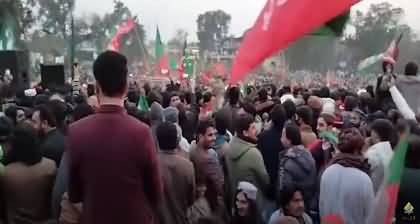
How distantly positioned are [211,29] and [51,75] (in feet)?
111

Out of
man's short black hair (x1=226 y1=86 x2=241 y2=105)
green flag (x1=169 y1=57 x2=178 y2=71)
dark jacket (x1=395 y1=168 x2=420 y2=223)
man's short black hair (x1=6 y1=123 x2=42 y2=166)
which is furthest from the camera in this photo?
green flag (x1=169 y1=57 x2=178 y2=71)

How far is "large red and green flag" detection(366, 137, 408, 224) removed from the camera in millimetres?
3008

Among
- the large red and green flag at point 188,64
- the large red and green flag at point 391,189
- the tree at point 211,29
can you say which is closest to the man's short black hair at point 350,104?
the large red and green flag at point 391,189

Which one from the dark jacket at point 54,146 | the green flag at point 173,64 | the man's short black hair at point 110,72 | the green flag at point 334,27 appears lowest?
the green flag at point 173,64

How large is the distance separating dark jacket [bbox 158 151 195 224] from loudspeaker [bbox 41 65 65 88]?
418 inches

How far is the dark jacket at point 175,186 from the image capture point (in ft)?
17.6

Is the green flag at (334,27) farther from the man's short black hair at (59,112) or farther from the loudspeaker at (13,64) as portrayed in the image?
the loudspeaker at (13,64)

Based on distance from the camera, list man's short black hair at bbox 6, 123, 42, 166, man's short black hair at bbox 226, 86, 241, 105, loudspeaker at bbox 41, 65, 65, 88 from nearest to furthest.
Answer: man's short black hair at bbox 6, 123, 42, 166 < man's short black hair at bbox 226, 86, 241, 105 < loudspeaker at bbox 41, 65, 65, 88

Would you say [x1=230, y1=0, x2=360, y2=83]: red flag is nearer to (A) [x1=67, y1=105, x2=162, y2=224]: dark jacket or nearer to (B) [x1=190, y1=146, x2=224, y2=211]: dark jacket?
(A) [x1=67, y1=105, x2=162, y2=224]: dark jacket

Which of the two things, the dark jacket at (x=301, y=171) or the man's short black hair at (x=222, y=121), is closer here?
the dark jacket at (x=301, y=171)

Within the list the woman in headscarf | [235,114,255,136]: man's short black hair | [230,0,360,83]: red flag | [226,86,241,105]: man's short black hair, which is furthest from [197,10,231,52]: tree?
[230,0,360,83]: red flag

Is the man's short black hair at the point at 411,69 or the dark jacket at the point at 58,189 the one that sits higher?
the man's short black hair at the point at 411,69

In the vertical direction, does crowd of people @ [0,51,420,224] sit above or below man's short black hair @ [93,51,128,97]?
below

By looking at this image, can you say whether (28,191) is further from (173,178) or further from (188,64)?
(188,64)
